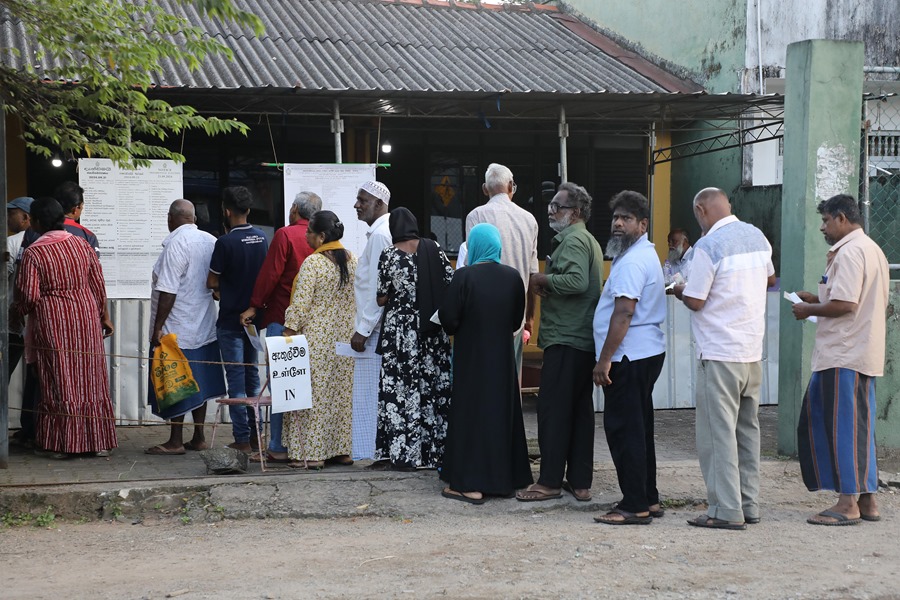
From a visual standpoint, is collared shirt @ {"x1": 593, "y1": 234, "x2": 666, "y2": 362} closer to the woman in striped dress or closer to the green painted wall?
the woman in striped dress

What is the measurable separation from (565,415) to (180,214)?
10.7ft

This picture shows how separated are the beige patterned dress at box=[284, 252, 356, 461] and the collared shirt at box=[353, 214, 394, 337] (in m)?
0.20

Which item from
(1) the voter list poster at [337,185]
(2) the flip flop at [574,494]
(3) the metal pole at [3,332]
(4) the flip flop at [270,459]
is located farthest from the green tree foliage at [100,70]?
(1) the voter list poster at [337,185]

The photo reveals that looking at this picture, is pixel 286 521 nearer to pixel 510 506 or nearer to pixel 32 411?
pixel 510 506

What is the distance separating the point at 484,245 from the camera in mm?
6141

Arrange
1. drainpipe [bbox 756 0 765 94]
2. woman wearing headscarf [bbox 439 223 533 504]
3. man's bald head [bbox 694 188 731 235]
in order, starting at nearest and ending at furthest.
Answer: man's bald head [bbox 694 188 731 235]
woman wearing headscarf [bbox 439 223 533 504]
drainpipe [bbox 756 0 765 94]

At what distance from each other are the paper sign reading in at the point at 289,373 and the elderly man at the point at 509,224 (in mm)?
1370

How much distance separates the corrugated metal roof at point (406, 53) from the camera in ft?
36.3

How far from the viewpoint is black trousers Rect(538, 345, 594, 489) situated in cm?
600

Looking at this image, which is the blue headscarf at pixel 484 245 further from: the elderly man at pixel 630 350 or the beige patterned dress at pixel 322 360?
the beige patterned dress at pixel 322 360

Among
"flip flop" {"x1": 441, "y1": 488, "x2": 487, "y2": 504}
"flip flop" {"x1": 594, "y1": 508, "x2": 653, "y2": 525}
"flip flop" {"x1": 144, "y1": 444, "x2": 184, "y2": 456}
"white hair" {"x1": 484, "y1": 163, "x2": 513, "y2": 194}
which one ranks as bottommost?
"flip flop" {"x1": 594, "y1": 508, "x2": 653, "y2": 525}

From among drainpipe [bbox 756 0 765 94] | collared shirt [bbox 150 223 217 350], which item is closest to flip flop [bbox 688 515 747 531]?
collared shirt [bbox 150 223 217 350]

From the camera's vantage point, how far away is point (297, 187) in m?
10.6

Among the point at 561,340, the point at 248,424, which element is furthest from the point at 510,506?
the point at 248,424
